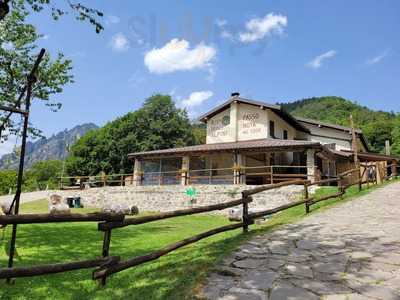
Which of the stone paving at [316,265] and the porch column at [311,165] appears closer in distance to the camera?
the stone paving at [316,265]

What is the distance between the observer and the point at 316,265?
461 cm

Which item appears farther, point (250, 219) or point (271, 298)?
point (250, 219)

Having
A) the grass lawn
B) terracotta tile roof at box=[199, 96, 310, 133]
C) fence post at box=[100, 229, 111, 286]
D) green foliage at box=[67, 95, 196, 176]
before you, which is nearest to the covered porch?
terracotta tile roof at box=[199, 96, 310, 133]

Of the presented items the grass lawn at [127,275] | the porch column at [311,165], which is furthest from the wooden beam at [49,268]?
the porch column at [311,165]

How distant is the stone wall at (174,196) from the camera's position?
667 inches

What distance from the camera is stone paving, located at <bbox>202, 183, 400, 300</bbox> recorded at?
3676 millimetres

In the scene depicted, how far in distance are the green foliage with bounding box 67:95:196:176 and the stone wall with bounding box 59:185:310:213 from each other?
56.9ft

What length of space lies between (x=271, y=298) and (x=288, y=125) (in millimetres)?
24149

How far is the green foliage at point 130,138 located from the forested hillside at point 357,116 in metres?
16.6

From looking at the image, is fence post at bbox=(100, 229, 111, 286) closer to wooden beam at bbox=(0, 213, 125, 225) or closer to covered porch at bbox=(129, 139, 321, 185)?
wooden beam at bbox=(0, 213, 125, 225)

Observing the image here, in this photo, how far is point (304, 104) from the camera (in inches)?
2731

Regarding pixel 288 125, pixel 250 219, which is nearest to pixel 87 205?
pixel 288 125

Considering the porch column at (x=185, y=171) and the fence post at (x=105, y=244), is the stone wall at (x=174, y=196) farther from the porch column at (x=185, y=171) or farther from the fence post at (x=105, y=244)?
the fence post at (x=105, y=244)

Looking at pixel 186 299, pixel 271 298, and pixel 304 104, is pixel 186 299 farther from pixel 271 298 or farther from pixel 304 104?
pixel 304 104
